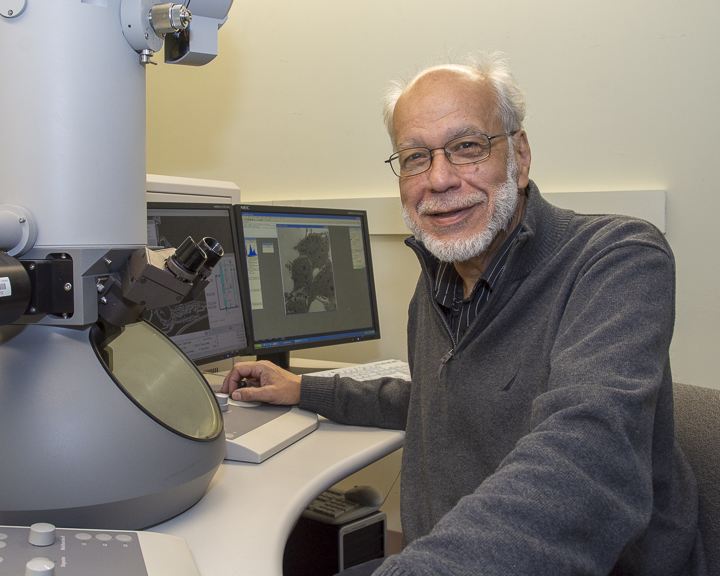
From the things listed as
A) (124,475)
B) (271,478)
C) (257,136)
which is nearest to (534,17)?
(257,136)

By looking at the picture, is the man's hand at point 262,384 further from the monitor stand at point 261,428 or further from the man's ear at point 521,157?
the man's ear at point 521,157

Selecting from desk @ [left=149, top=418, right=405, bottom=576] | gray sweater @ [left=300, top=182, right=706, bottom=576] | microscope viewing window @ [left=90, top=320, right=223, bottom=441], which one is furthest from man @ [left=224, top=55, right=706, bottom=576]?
microscope viewing window @ [left=90, top=320, right=223, bottom=441]

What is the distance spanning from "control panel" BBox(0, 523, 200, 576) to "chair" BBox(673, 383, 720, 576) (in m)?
0.67

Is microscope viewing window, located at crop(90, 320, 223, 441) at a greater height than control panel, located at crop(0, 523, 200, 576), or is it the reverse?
microscope viewing window, located at crop(90, 320, 223, 441)

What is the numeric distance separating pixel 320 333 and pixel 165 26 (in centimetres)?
103

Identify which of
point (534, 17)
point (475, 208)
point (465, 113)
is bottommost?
point (475, 208)

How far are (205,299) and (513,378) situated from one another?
73 cm

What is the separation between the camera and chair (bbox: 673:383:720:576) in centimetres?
83

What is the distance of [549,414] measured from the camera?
64 centimetres

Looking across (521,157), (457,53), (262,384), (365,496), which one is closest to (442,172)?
Answer: (521,157)

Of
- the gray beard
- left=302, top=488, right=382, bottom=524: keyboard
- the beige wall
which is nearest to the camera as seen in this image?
the gray beard

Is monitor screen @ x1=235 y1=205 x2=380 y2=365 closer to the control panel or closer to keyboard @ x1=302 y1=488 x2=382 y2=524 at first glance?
keyboard @ x1=302 y1=488 x2=382 y2=524

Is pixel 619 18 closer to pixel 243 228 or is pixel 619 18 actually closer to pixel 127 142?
pixel 243 228

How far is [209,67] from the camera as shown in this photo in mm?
2328
